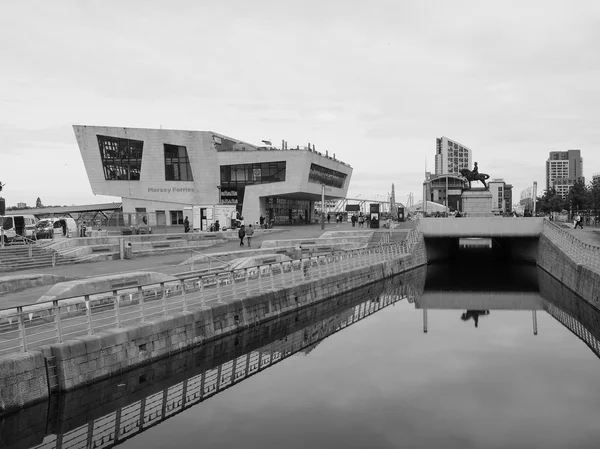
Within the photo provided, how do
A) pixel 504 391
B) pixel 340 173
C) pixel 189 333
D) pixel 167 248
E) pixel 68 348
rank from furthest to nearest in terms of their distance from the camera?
1. pixel 340 173
2. pixel 167 248
3. pixel 189 333
4. pixel 504 391
5. pixel 68 348

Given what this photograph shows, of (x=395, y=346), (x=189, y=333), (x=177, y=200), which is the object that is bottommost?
(x=395, y=346)

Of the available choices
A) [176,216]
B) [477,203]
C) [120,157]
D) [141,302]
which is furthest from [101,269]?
[120,157]

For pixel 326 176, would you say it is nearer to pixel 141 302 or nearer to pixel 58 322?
pixel 141 302

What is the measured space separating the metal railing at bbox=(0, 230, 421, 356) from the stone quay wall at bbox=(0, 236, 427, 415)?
1.04 ft

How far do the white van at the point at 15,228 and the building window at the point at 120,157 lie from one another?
846 inches

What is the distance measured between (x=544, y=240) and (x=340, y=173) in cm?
4146

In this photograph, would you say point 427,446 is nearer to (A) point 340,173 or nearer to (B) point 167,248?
(B) point 167,248

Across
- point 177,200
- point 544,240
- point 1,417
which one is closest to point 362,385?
point 1,417

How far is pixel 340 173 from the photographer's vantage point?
268 feet

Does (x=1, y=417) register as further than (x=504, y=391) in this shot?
No

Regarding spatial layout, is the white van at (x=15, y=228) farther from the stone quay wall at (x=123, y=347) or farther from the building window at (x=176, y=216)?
the stone quay wall at (x=123, y=347)

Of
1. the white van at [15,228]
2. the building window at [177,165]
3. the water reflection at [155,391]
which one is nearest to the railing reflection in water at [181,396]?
the water reflection at [155,391]

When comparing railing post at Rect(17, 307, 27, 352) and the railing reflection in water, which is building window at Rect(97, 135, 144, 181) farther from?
railing post at Rect(17, 307, 27, 352)

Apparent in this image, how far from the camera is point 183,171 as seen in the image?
223 feet
